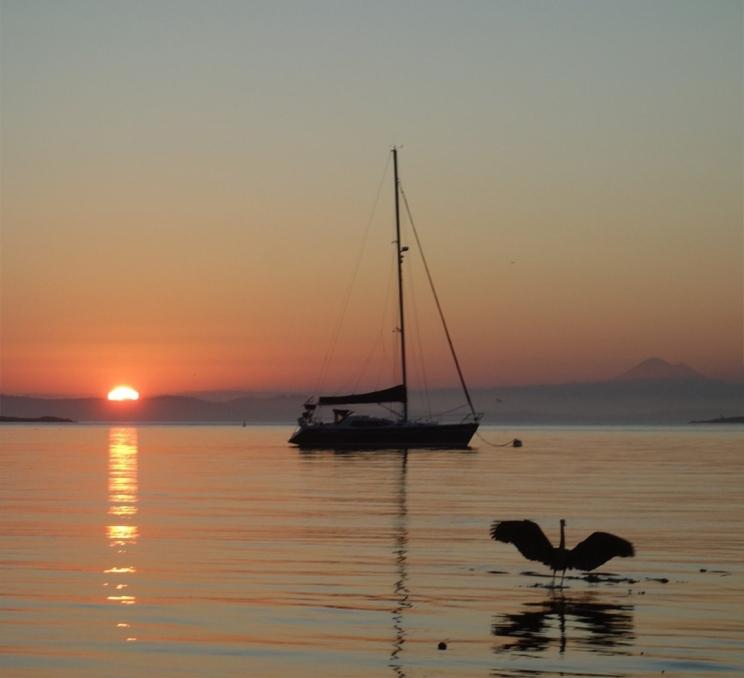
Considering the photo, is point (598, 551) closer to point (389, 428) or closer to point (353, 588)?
point (353, 588)

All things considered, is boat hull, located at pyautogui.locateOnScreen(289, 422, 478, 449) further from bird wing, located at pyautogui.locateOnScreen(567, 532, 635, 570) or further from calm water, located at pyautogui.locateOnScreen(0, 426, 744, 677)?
bird wing, located at pyautogui.locateOnScreen(567, 532, 635, 570)

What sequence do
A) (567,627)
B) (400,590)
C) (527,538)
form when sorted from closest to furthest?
(567,627) < (527,538) < (400,590)

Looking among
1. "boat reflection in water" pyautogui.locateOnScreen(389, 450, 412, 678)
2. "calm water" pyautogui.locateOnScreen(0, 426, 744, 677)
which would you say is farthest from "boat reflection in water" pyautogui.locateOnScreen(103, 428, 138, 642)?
"boat reflection in water" pyautogui.locateOnScreen(389, 450, 412, 678)

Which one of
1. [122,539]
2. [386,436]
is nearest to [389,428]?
[386,436]

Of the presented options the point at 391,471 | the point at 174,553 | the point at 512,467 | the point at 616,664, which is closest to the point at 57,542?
the point at 174,553

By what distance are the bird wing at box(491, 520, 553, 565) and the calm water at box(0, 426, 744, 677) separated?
31.5 inches

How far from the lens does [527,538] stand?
25.4 metres

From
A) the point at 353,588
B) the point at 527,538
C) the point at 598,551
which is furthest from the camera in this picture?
the point at 353,588

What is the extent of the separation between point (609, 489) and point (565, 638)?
39044mm

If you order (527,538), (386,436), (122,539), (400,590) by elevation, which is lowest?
(400,590)

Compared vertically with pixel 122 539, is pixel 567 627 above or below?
below

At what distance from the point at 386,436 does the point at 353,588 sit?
7977 cm

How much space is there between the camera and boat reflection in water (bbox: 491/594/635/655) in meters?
20.2

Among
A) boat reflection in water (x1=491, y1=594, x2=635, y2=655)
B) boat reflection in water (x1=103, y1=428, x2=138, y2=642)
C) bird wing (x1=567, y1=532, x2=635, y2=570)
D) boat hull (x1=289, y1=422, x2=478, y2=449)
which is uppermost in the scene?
boat hull (x1=289, y1=422, x2=478, y2=449)
